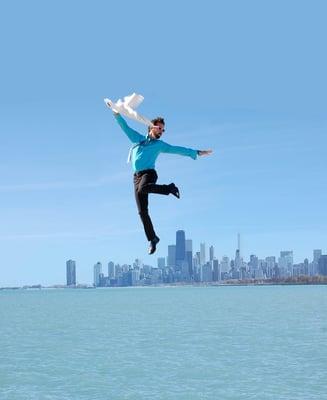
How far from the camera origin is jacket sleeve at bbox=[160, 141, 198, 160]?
27.1 ft

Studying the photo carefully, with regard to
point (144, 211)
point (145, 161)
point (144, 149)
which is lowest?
point (144, 211)

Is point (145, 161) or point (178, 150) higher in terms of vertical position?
point (178, 150)

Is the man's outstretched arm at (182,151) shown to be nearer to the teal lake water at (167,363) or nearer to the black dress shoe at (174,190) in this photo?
the black dress shoe at (174,190)

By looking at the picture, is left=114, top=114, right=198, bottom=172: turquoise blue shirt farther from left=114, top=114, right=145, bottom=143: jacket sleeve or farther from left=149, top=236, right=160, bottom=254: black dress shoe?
left=149, top=236, right=160, bottom=254: black dress shoe

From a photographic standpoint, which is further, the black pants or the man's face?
the black pants

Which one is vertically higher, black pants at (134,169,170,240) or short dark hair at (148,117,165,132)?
short dark hair at (148,117,165,132)

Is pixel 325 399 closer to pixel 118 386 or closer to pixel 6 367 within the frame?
pixel 118 386

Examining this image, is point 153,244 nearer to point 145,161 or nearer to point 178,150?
point 145,161

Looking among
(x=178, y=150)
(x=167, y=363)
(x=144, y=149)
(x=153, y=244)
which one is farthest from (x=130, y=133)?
(x=167, y=363)

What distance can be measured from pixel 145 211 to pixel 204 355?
88.7 metres

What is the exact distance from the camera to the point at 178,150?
847 cm

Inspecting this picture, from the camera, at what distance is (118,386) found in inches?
2788

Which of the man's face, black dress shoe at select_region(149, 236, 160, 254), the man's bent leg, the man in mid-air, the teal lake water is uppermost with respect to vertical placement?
the man's face

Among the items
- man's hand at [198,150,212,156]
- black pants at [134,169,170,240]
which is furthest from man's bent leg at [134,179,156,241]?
man's hand at [198,150,212,156]
